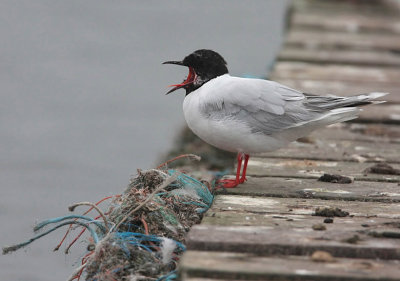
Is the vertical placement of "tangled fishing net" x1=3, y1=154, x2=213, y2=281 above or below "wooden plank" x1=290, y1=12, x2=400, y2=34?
below

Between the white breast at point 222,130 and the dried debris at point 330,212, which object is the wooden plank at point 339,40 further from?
the dried debris at point 330,212

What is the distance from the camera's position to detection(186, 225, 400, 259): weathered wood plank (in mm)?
3016

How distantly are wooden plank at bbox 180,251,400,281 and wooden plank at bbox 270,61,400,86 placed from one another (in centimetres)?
450

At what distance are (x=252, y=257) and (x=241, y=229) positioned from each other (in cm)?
33

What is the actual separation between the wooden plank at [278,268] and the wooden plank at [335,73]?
177 inches

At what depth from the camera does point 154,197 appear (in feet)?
12.0

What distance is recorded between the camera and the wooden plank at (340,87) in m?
6.84

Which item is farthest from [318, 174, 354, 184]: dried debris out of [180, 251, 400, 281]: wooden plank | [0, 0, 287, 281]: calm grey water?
[0, 0, 287, 281]: calm grey water

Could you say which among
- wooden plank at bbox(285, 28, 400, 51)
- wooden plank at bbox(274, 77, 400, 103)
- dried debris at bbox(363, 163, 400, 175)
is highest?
wooden plank at bbox(285, 28, 400, 51)

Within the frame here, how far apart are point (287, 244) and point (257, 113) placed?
1319 millimetres

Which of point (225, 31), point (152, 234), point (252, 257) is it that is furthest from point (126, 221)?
point (225, 31)

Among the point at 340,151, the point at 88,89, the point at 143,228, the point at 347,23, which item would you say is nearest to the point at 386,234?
the point at 143,228

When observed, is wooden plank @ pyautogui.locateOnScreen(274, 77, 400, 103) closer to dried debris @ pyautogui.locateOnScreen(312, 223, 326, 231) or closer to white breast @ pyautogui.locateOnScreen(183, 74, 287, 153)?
white breast @ pyautogui.locateOnScreen(183, 74, 287, 153)

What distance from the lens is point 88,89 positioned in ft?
40.5
